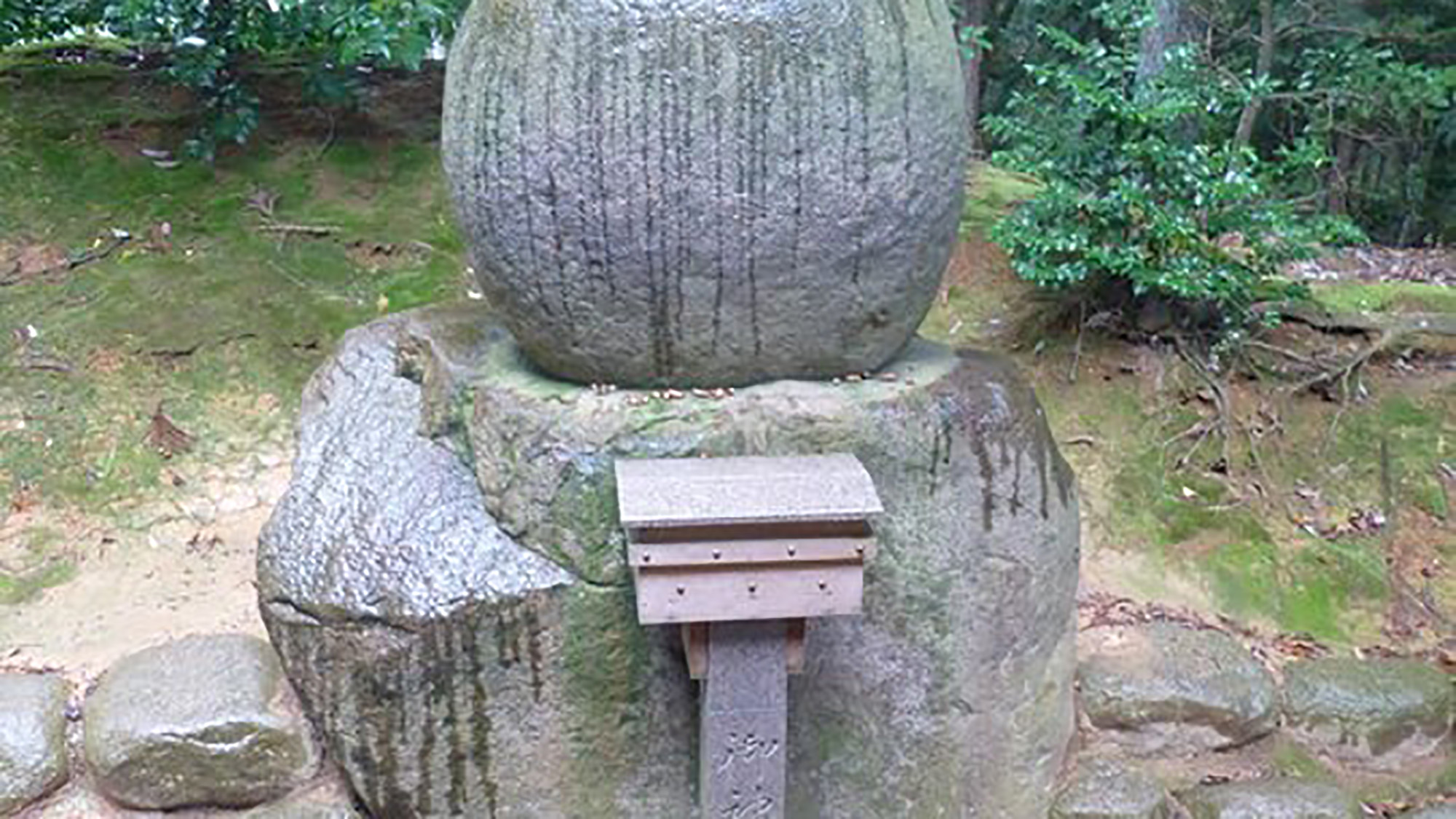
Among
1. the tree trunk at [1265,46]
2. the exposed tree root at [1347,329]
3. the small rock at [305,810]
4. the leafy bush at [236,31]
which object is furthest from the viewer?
the tree trunk at [1265,46]

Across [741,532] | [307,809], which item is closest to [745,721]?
[741,532]

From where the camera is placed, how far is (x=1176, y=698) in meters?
3.13

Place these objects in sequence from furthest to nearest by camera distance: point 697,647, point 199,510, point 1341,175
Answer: point 1341,175 < point 199,510 < point 697,647

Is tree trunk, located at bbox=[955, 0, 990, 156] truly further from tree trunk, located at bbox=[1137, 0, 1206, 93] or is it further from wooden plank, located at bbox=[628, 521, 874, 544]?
wooden plank, located at bbox=[628, 521, 874, 544]

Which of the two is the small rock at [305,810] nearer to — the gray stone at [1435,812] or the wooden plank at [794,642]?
the wooden plank at [794,642]

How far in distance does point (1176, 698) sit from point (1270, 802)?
1.02 ft

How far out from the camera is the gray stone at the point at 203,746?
2.70m

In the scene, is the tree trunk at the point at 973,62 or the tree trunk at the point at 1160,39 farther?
the tree trunk at the point at 973,62

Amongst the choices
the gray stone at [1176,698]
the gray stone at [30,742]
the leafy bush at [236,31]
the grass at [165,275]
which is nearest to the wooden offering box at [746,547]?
the gray stone at [1176,698]

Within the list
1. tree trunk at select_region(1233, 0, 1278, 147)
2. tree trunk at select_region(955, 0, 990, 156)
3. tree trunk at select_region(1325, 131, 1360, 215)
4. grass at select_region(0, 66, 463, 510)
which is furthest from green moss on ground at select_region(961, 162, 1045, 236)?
grass at select_region(0, 66, 463, 510)

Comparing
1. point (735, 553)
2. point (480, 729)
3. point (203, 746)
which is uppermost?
point (735, 553)

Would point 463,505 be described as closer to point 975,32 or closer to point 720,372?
point 720,372

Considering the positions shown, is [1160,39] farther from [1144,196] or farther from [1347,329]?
[1347,329]

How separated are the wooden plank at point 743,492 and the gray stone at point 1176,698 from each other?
120 centimetres
